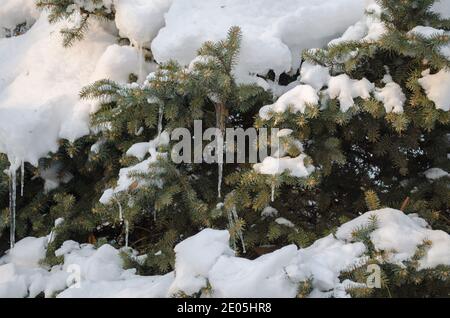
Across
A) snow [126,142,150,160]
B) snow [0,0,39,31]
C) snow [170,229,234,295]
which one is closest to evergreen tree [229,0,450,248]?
snow [170,229,234,295]

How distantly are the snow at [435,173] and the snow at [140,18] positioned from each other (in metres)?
2.04

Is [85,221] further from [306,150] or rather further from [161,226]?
[306,150]

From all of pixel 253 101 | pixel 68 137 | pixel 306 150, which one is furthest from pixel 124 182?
pixel 306 150

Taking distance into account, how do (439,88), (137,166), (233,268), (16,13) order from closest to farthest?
(233,268) < (439,88) < (137,166) < (16,13)

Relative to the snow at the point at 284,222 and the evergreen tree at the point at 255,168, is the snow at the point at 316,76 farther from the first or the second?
the snow at the point at 284,222

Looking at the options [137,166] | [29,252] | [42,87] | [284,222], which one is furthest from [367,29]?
[29,252]

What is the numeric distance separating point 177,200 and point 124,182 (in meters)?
0.36

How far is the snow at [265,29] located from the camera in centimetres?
315

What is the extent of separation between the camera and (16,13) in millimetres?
4457

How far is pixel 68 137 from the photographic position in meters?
3.43

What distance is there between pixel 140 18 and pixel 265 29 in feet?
2.87

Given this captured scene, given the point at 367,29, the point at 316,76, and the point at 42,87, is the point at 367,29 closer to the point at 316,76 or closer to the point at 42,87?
the point at 316,76

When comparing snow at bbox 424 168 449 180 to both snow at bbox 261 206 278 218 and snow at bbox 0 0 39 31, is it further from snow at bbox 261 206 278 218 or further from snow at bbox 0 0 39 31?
snow at bbox 0 0 39 31

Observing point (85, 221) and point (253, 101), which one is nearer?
point (253, 101)
